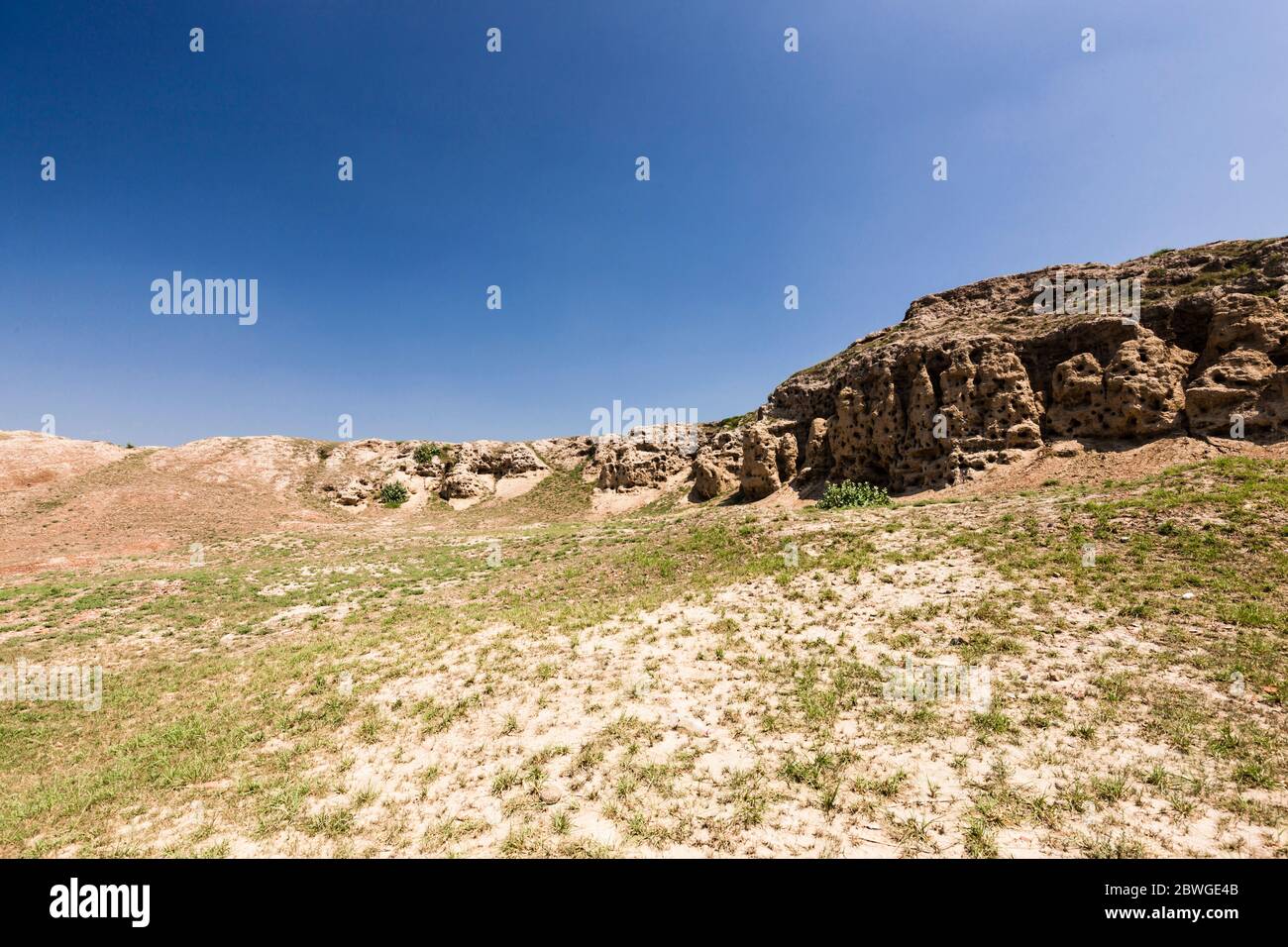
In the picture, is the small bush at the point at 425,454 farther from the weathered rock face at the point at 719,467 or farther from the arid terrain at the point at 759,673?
the weathered rock face at the point at 719,467

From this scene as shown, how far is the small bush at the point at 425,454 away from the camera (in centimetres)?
6612

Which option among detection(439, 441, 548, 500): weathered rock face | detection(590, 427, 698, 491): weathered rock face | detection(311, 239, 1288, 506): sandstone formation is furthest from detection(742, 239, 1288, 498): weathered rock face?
detection(439, 441, 548, 500): weathered rock face

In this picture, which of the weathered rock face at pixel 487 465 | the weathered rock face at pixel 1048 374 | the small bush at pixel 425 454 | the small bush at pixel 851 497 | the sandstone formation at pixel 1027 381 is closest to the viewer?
the weathered rock face at pixel 1048 374

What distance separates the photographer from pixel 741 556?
60.1ft

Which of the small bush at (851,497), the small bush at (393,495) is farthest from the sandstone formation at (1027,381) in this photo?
the small bush at (393,495)

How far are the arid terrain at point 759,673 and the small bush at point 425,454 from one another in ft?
117

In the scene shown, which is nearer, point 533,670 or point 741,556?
point 533,670

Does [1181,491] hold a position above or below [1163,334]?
below

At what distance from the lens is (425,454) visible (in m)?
66.8

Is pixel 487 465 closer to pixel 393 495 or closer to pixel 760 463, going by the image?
pixel 393 495

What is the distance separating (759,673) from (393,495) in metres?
61.6
